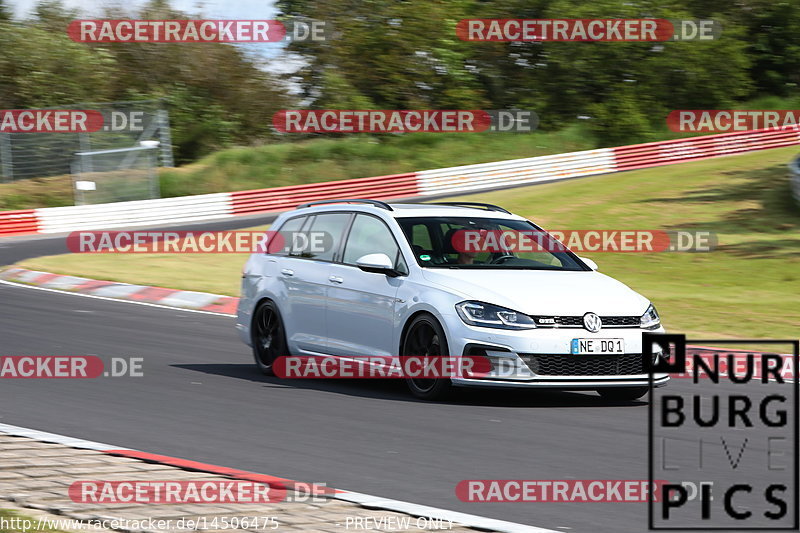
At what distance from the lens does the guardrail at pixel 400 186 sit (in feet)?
107

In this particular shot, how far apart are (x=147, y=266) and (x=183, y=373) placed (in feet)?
39.6

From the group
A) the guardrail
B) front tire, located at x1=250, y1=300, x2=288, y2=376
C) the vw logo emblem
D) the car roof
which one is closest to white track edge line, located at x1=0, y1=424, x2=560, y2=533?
the vw logo emblem

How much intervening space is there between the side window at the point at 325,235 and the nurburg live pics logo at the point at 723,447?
291cm

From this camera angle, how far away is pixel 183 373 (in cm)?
1102

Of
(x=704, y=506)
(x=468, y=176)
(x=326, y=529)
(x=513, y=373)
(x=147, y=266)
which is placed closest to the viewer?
(x=326, y=529)

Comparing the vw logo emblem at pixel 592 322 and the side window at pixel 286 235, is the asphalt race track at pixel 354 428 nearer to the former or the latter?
the vw logo emblem at pixel 592 322

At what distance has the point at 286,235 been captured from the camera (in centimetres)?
1154

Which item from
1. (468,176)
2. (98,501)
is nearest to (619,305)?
(98,501)

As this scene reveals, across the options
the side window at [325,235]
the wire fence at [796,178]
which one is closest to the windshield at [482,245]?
the side window at [325,235]

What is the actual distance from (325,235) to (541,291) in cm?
239

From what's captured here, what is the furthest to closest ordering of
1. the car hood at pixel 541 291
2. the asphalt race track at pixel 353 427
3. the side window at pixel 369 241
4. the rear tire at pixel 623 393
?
1. the side window at pixel 369 241
2. the rear tire at pixel 623 393
3. the car hood at pixel 541 291
4. the asphalt race track at pixel 353 427

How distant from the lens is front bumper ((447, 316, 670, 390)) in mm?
9023

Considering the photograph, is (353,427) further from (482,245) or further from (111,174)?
(111,174)

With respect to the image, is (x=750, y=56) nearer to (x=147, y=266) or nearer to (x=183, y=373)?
(x=147, y=266)
